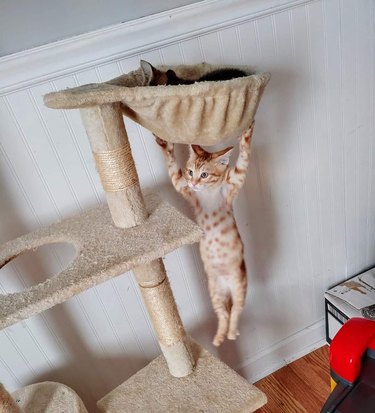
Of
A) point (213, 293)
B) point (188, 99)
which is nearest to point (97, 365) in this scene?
point (213, 293)

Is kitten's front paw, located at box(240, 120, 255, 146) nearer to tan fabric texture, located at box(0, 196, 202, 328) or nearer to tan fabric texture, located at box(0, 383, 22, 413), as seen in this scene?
tan fabric texture, located at box(0, 196, 202, 328)

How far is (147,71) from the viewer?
0.77 metres

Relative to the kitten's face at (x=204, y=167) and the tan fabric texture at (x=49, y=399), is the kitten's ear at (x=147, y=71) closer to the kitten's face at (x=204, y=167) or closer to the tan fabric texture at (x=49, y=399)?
the kitten's face at (x=204, y=167)

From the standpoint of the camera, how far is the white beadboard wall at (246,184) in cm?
92

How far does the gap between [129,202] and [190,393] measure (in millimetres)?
536

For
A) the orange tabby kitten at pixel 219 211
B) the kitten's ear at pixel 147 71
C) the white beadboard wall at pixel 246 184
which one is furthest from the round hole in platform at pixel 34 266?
the kitten's ear at pixel 147 71

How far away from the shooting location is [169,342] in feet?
3.36

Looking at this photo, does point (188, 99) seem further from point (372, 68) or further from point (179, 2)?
point (372, 68)

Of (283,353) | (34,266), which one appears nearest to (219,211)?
(34,266)

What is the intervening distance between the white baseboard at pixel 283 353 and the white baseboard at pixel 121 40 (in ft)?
3.75

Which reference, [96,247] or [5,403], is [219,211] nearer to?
[96,247]

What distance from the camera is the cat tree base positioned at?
979 millimetres

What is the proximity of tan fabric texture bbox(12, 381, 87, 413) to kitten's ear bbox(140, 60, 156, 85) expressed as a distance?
0.76m

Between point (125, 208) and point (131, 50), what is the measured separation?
366mm
